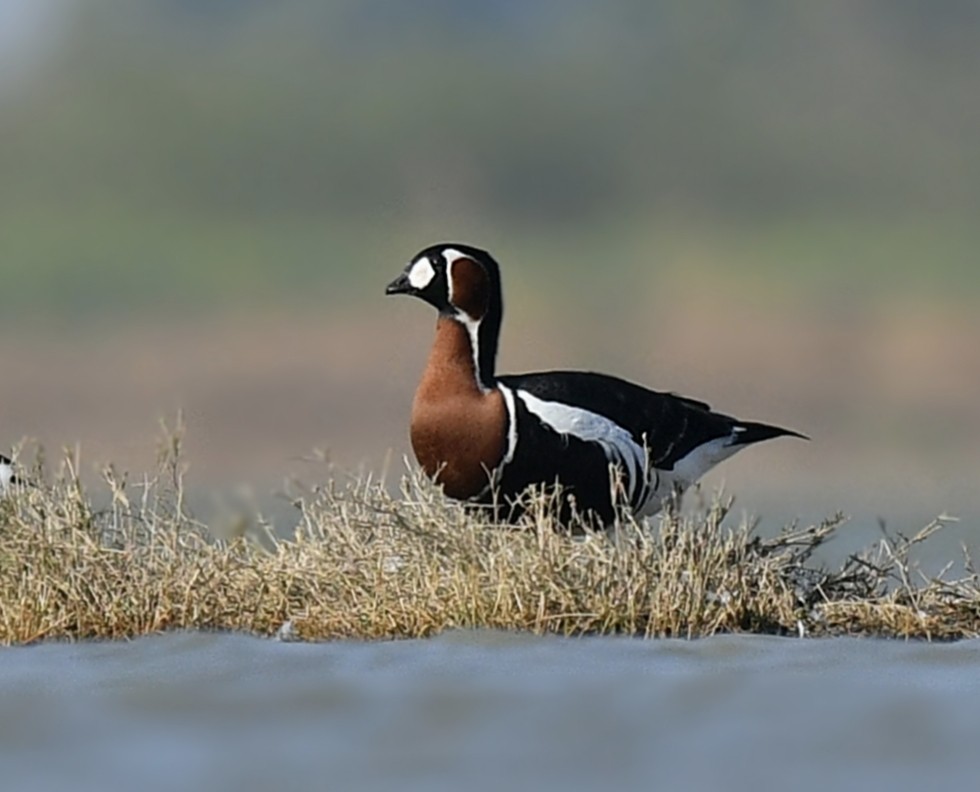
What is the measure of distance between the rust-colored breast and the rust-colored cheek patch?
0.15m

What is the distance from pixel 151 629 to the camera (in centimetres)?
912

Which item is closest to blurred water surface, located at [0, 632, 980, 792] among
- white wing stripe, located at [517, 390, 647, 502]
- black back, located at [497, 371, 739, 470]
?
white wing stripe, located at [517, 390, 647, 502]

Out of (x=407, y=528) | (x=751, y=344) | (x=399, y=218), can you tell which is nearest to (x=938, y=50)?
(x=399, y=218)

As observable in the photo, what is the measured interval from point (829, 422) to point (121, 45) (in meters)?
32.1

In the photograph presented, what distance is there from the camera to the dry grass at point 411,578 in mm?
8953

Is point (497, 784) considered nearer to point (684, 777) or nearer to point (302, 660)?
point (684, 777)

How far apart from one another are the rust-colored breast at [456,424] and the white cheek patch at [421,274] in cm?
19

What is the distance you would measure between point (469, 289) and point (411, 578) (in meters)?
1.47

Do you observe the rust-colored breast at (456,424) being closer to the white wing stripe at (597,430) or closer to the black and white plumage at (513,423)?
the black and white plumage at (513,423)

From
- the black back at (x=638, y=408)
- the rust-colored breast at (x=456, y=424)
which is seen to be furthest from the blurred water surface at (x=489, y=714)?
the black back at (x=638, y=408)

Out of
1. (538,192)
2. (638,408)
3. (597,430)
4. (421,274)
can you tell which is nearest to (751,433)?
(638,408)

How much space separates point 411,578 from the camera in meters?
9.09

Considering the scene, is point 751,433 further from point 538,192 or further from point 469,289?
point 538,192

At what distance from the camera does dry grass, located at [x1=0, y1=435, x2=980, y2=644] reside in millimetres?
8953
